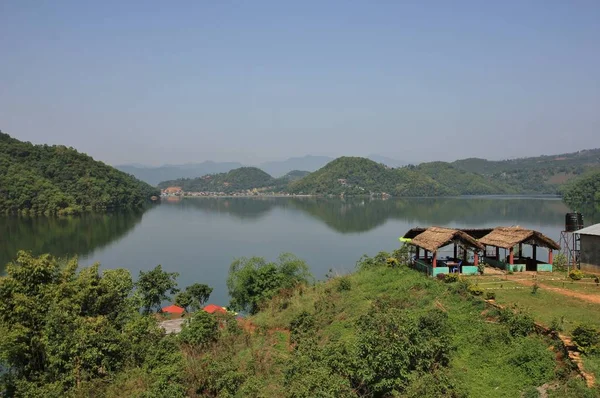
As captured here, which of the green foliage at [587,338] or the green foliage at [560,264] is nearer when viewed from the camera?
the green foliage at [587,338]

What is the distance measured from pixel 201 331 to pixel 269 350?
173 centimetres

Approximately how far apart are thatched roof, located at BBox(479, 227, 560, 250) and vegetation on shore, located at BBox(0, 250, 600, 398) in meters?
3.35

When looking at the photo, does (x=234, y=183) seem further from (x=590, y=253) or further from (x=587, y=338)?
(x=587, y=338)

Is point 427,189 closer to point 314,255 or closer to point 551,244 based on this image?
point 314,255

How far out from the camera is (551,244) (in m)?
13.9

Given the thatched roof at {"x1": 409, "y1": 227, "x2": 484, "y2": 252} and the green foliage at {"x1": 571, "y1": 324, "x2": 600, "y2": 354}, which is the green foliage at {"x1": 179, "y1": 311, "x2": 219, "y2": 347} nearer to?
the thatched roof at {"x1": 409, "y1": 227, "x2": 484, "y2": 252}

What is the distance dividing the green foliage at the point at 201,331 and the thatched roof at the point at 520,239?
29.4ft

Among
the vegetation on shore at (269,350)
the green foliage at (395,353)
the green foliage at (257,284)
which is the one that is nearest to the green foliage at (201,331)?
the vegetation on shore at (269,350)

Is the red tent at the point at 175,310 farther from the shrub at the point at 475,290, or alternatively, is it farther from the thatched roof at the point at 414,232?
the shrub at the point at 475,290

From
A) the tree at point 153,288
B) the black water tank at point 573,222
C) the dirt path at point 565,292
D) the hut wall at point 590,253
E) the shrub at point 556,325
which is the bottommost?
the tree at point 153,288

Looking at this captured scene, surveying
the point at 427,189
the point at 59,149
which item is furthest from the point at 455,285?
the point at 427,189

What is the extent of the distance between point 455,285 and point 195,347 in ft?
21.6

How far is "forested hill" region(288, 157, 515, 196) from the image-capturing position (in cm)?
12850

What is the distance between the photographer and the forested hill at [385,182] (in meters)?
128
